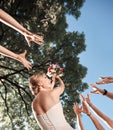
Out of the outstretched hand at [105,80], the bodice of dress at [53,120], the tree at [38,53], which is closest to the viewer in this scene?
the bodice of dress at [53,120]

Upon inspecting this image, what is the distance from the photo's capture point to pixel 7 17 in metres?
2.41

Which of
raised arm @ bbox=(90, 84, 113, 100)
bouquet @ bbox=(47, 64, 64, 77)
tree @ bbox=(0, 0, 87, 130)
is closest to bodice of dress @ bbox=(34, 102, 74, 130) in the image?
bouquet @ bbox=(47, 64, 64, 77)

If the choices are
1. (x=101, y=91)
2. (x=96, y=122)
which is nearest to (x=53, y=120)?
(x=96, y=122)

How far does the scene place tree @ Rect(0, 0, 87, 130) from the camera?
376 inches

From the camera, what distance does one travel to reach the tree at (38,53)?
9562 millimetres

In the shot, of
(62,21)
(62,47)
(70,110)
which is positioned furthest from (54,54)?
(70,110)

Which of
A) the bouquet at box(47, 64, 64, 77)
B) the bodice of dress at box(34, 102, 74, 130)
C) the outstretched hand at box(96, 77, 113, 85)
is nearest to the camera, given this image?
the bodice of dress at box(34, 102, 74, 130)

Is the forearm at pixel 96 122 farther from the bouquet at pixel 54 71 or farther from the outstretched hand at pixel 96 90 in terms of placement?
the bouquet at pixel 54 71

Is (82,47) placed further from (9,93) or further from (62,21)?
(9,93)

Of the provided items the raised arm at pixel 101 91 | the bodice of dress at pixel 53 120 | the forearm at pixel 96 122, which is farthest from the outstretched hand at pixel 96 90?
the bodice of dress at pixel 53 120

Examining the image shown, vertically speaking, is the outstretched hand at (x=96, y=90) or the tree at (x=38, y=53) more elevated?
the tree at (x=38, y=53)

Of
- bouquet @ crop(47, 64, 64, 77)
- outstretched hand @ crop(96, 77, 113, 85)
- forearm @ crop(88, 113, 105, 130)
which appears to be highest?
bouquet @ crop(47, 64, 64, 77)

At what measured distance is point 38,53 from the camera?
10.3 metres

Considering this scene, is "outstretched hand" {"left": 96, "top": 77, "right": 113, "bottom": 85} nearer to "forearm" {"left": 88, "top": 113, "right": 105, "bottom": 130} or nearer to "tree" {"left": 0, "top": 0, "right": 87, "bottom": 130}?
"forearm" {"left": 88, "top": 113, "right": 105, "bottom": 130}
